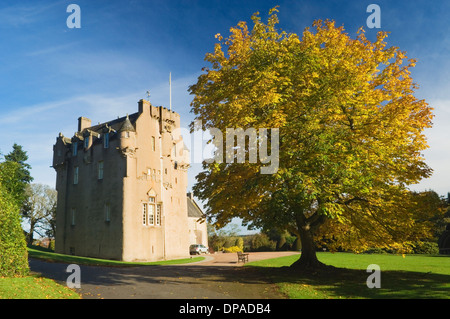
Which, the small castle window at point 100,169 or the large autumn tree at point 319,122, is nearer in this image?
the large autumn tree at point 319,122

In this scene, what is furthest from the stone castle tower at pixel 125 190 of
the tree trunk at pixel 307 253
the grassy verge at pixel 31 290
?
the tree trunk at pixel 307 253

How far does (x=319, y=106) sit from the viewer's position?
639 inches

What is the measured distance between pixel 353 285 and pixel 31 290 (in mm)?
13656

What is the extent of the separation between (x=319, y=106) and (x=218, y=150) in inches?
218

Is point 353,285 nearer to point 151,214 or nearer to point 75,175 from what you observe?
point 151,214

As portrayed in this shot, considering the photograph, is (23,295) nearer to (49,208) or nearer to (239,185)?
(239,185)

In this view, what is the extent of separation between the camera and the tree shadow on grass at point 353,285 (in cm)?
1295

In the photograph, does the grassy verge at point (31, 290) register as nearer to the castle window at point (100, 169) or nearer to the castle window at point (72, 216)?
the castle window at point (100, 169)

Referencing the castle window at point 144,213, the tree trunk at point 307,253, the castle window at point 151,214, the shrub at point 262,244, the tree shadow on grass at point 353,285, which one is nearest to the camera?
the tree shadow on grass at point 353,285

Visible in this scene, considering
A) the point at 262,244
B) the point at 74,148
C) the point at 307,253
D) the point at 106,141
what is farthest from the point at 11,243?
the point at 262,244

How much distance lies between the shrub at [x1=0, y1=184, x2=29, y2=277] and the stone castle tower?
60.7 feet

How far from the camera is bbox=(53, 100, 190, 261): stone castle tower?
3544 cm
